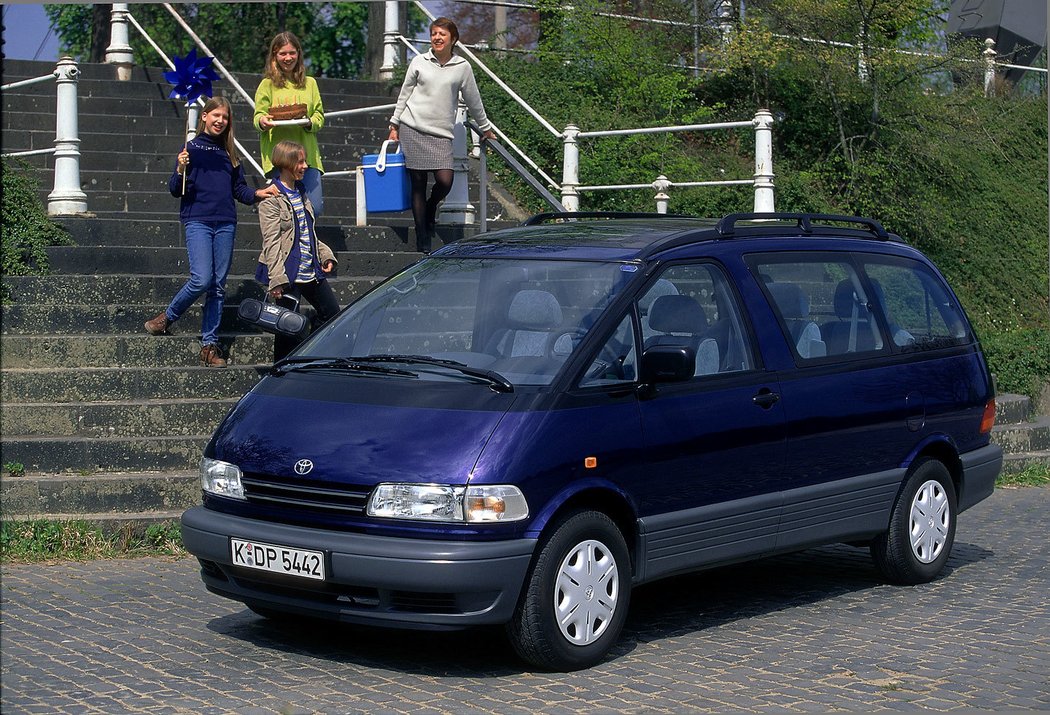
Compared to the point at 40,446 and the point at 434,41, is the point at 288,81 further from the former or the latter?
the point at 40,446

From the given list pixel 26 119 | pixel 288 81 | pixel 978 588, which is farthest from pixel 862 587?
pixel 26 119

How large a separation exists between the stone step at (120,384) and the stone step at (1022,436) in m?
6.60

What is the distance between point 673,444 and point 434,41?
272 inches

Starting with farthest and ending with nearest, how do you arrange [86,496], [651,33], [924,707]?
[651,33] < [86,496] < [924,707]

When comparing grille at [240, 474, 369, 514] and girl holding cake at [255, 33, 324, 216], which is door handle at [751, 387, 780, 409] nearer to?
grille at [240, 474, 369, 514]

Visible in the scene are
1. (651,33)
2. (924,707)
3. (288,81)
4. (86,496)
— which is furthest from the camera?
(651,33)

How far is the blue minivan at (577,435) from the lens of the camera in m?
6.20

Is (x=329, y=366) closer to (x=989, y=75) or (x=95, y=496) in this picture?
(x=95, y=496)

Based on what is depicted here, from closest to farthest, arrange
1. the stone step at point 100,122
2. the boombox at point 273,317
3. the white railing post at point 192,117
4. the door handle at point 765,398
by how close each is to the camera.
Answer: the door handle at point 765,398
the boombox at point 273,317
the white railing post at point 192,117
the stone step at point 100,122

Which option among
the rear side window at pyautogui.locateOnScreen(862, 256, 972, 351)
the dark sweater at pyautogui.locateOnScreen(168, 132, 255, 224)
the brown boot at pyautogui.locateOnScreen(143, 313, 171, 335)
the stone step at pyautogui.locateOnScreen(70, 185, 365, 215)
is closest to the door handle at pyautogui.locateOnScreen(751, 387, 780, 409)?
the rear side window at pyautogui.locateOnScreen(862, 256, 972, 351)

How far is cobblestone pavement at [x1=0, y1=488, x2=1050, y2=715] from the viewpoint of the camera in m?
6.00

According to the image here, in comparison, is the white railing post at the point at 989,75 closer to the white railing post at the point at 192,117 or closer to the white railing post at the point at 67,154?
the white railing post at the point at 192,117

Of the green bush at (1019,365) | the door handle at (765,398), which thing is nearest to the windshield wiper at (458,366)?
the door handle at (765,398)

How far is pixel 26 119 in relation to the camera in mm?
16078
